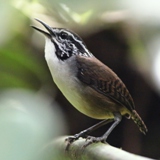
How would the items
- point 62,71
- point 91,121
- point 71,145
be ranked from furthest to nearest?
point 91,121
point 62,71
point 71,145

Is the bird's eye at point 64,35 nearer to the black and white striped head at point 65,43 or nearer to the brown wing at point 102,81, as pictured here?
the black and white striped head at point 65,43

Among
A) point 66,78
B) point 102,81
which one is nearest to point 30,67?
point 66,78

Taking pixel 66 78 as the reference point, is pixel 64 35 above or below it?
above

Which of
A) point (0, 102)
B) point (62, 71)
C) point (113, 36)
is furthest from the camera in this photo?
point (113, 36)

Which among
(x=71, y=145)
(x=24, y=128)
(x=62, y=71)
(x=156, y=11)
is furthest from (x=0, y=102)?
(x=62, y=71)

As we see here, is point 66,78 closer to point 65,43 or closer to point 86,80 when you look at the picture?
point 86,80

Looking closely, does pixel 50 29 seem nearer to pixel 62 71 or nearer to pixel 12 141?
pixel 62 71

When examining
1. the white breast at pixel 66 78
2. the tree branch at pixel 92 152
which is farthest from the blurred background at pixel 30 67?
the white breast at pixel 66 78
